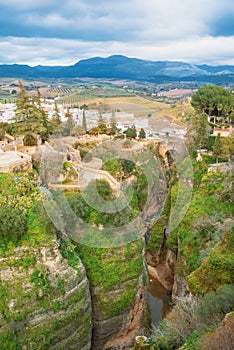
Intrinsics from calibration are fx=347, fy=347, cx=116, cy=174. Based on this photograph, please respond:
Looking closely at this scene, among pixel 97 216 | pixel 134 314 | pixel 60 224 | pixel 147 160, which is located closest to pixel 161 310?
pixel 134 314

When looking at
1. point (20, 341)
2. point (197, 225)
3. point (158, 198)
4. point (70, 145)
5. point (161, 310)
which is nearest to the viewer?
point (20, 341)

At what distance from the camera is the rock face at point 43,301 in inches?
789

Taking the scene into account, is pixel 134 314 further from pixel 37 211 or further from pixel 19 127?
pixel 19 127

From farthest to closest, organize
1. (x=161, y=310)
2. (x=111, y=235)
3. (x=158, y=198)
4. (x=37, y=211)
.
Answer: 1. (x=158, y=198)
2. (x=161, y=310)
3. (x=111, y=235)
4. (x=37, y=211)

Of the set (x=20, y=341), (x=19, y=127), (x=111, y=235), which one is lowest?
(x=20, y=341)

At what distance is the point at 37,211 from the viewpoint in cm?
2419

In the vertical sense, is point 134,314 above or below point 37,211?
below

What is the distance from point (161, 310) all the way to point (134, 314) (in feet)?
21.1

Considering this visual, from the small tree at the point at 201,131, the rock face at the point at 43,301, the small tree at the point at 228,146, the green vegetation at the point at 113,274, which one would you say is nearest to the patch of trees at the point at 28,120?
the green vegetation at the point at 113,274

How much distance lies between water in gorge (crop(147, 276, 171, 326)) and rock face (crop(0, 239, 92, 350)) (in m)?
8.86

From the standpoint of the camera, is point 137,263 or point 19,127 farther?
point 19,127

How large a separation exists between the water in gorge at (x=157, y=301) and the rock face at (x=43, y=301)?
8.86 metres

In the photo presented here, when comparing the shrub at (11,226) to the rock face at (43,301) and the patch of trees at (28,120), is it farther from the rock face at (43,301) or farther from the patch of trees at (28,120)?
the patch of trees at (28,120)

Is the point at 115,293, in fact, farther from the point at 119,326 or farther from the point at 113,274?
the point at 119,326
